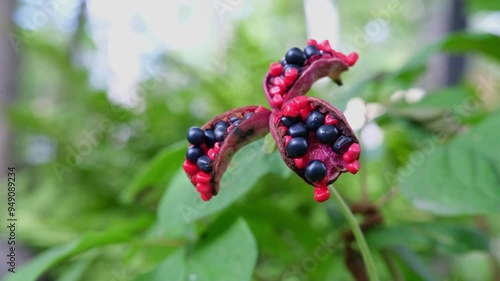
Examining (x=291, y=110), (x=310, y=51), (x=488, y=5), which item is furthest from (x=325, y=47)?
(x=488, y=5)

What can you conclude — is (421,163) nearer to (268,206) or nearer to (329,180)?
(268,206)

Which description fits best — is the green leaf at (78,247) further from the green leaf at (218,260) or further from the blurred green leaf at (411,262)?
the blurred green leaf at (411,262)

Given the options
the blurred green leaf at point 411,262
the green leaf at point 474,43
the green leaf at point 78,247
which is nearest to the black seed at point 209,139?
the green leaf at point 78,247

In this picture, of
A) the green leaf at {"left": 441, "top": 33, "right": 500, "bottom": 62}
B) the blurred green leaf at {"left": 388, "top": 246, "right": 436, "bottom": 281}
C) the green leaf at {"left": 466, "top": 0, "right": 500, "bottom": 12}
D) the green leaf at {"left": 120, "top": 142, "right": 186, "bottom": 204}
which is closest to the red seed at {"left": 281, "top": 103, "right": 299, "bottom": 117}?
the green leaf at {"left": 120, "top": 142, "right": 186, "bottom": 204}

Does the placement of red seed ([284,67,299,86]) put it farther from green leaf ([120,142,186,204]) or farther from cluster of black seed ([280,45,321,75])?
green leaf ([120,142,186,204])

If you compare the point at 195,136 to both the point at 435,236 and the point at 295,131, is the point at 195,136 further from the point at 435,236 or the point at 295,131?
the point at 435,236

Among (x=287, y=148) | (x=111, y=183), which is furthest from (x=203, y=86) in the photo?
(x=287, y=148)
